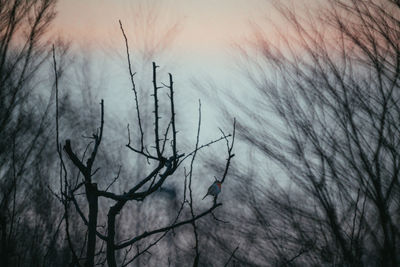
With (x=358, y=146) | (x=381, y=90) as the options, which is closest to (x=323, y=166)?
(x=358, y=146)

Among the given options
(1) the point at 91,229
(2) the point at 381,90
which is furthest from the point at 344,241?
(1) the point at 91,229

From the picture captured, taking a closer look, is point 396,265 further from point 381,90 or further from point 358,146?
point 381,90

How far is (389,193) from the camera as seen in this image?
18.1 ft

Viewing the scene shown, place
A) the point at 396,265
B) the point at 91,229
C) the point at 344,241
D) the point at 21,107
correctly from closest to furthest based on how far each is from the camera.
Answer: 1. the point at 91,229
2. the point at 396,265
3. the point at 344,241
4. the point at 21,107

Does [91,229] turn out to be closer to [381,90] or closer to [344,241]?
[344,241]

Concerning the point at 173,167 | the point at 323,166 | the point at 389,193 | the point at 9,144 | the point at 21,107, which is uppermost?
the point at 21,107

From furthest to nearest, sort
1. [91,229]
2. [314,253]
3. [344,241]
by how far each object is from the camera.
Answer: [314,253]
[344,241]
[91,229]

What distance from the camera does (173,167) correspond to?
1.96 metres

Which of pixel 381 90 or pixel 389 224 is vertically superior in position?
pixel 381 90

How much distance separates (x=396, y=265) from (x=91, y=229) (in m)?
4.96

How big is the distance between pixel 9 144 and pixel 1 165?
505 millimetres

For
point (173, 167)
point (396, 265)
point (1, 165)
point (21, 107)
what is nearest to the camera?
point (173, 167)

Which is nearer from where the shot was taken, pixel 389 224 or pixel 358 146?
pixel 389 224

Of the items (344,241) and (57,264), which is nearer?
(344,241)
